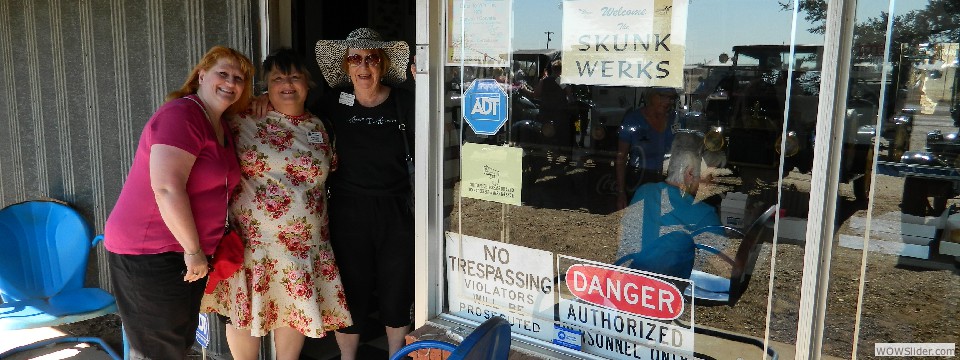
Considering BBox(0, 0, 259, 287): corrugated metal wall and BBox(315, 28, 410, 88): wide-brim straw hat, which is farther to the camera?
BBox(0, 0, 259, 287): corrugated metal wall

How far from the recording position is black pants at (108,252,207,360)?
2305mm

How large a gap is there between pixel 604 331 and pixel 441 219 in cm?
70

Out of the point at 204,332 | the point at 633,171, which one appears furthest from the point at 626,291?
the point at 204,332

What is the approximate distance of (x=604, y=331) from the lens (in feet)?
7.23

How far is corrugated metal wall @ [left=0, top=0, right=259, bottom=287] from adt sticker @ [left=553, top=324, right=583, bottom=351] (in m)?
1.67

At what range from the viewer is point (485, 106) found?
2328mm

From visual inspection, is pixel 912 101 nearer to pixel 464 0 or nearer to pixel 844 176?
pixel 844 176

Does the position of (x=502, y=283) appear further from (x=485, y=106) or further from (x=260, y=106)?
(x=260, y=106)

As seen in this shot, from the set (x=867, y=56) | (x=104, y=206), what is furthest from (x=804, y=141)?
(x=104, y=206)

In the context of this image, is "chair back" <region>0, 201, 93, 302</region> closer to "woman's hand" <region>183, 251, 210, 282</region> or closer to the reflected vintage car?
"woman's hand" <region>183, 251, 210, 282</region>

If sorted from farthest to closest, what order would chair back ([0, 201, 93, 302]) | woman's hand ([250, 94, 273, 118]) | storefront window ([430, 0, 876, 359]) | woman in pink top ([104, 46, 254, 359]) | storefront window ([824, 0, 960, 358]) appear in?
chair back ([0, 201, 93, 302]) → woman's hand ([250, 94, 273, 118]) → woman in pink top ([104, 46, 254, 359]) → storefront window ([430, 0, 876, 359]) → storefront window ([824, 0, 960, 358])

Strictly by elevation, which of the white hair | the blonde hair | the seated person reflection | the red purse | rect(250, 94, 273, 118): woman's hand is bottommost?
the red purse

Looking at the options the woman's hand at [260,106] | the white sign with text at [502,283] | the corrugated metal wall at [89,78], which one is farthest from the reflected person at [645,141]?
the corrugated metal wall at [89,78]

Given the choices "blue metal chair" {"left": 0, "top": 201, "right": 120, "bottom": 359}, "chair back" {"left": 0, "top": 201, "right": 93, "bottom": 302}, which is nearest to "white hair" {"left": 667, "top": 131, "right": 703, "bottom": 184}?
"blue metal chair" {"left": 0, "top": 201, "right": 120, "bottom": 359}
